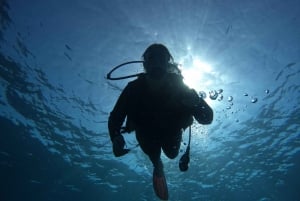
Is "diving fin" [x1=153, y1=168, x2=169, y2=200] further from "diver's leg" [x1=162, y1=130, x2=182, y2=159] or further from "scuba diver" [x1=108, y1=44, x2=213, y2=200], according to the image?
"scuba diver" [x1=108, y1=44, x2=213, y2=200]

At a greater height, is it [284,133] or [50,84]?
[284,133]

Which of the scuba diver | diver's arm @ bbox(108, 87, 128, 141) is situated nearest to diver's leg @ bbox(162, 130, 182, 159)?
the scuba diver

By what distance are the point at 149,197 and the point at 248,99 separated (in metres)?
18.8

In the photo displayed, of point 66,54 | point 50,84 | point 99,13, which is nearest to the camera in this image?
point 99,13

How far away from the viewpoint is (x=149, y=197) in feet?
94.3

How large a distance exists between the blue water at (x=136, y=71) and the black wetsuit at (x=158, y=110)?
5520 millimetres

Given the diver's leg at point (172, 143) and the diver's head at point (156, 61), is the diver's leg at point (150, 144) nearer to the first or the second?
the diver's leg at point (172, 143)

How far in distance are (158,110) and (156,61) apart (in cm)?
95

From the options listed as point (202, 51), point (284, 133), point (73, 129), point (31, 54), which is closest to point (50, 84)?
point (31, 54)

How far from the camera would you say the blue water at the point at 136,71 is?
10016 mm

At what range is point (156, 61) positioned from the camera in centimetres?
442

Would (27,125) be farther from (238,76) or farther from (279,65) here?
(279,65)

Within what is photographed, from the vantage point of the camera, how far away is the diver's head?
4.34 meters

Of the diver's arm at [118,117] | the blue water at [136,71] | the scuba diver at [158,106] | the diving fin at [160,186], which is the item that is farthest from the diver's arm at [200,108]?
the blue water at [136,71]
